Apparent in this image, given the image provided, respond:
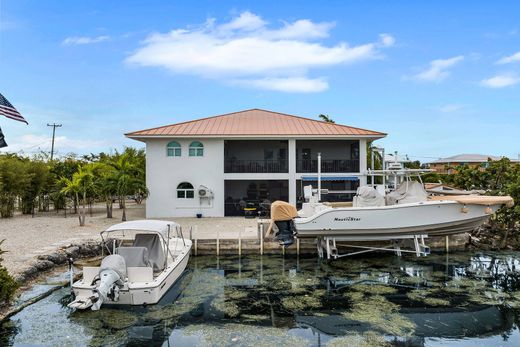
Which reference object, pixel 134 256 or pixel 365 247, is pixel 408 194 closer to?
pixel 365 247

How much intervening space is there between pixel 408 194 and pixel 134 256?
34.8ft

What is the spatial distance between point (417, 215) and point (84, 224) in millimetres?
16010

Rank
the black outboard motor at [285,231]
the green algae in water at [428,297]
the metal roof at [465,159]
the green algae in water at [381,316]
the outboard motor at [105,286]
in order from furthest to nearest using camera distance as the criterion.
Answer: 1. the metal roof at [465,159]
2. the black outboard motor at [285,231]
3. the green algae in water at [428,297]
4. the outboard motor at [105,286]
5. the green algae in water at [381,316]

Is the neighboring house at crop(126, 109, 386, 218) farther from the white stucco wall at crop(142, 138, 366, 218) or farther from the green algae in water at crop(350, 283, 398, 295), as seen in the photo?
the green algae in water at crop(350, 283, 398, 295)

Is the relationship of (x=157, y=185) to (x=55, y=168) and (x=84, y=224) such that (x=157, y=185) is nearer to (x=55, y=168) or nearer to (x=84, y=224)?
(x=84, y=224)

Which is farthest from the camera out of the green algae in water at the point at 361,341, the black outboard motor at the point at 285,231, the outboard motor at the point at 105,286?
→ the black outboard motor at the point at 285,231

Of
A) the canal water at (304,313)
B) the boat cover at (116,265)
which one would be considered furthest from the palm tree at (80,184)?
the boat cover at (116,265)

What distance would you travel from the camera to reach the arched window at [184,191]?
2328 centimetres

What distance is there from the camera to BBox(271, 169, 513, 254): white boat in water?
14.4 meters

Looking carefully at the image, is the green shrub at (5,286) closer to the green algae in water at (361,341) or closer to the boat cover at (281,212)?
the green algae in water at (361,341)

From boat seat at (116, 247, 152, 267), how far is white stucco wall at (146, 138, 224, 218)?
12622mm

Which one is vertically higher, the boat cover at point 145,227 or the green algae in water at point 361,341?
the boat cover at point 145,227

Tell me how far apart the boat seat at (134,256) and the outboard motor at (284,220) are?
572 centimetres

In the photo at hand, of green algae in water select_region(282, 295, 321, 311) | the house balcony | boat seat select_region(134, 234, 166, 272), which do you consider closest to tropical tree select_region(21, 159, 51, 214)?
the house balcony
